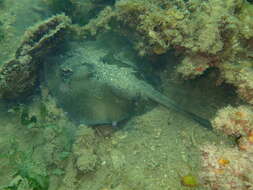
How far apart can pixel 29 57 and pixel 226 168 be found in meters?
4.43

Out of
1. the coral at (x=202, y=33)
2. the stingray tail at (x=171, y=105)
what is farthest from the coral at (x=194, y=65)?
the stingray tail at (x=171, y=105)

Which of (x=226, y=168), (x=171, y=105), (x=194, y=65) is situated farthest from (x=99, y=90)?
(x=226, y=168)

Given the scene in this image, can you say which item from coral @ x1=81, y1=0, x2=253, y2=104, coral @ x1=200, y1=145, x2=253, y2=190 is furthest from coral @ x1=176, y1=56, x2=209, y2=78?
coral @ x1=200, y1=145, x2=253, y2=190

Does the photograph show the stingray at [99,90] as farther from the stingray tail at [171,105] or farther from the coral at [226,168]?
the coral at [226,168]

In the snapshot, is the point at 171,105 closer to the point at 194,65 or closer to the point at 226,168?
the point at 194,65

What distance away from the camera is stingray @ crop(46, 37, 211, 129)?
5.02 meters

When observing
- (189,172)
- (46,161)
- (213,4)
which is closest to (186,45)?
(213,4)

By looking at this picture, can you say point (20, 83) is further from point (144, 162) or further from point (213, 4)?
point (213, 4)

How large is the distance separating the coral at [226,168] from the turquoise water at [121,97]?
0.55 feet

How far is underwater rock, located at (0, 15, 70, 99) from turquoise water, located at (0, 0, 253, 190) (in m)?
0.02

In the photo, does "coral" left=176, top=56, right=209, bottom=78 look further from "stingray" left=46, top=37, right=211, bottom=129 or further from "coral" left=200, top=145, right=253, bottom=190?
"coral" left=200, top=145, right=253, bottom=190

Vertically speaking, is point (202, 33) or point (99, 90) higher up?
point (202, 33)

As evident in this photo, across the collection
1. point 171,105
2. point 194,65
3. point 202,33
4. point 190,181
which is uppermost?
point 202,33

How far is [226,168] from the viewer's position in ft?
10.5
